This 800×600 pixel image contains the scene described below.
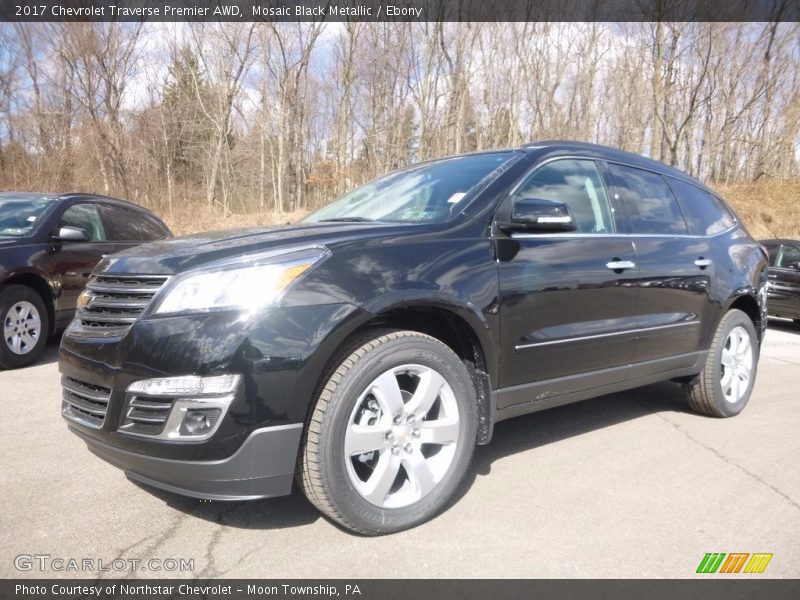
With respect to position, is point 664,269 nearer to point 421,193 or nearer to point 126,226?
point 421,193

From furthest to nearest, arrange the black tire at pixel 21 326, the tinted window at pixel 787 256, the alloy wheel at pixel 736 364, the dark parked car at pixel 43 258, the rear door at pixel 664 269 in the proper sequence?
the tinted window at pixel 787 256 < the dark parked car at pixel 43 258 < the black tire at pixel 21 326 < the alloy wheel at pixel 736 364 < the rear door at pixel 664 269

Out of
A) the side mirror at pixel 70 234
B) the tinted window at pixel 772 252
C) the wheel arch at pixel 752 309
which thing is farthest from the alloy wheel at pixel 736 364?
the tinted window at pixel 772 252

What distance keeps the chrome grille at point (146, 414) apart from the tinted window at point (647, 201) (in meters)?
2.86

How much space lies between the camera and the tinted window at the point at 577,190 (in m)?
3.15

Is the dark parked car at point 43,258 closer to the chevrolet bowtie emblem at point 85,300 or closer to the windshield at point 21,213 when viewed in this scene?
the windshield at point 21,213

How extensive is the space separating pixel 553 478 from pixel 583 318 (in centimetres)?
89

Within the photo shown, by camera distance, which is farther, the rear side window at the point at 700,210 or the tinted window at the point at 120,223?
the tinted window at the point at 120,223

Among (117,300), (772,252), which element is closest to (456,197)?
(117,300)

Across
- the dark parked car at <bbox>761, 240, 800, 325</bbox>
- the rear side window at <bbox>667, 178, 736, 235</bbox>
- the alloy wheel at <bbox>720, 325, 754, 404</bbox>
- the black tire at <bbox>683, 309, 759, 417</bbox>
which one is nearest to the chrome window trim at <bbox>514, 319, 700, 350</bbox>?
the black tire at <bbox>683, 309, 759, 417</bbox>

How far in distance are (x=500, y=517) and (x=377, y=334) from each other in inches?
41.1

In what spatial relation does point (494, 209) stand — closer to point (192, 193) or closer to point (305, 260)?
point (305, 260)

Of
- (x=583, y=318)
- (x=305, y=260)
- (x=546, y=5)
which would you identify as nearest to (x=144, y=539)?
(x=305, y=260)

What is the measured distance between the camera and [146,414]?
2164 mm

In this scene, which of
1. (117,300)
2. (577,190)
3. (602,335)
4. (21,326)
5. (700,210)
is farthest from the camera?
(21,326)
